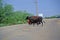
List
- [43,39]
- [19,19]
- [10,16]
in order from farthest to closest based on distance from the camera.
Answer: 1. [19,19]
2. [10,16]
3. [43,39]

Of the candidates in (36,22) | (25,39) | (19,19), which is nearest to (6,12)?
(19,19)

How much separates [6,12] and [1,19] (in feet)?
7.11

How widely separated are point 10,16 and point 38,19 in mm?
17763

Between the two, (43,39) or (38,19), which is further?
(38,19)

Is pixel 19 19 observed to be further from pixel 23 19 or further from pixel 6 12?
pixel 6 12

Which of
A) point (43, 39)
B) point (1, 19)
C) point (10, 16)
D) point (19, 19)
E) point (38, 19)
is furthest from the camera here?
point (19, 19)

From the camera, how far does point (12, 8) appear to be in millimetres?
40625

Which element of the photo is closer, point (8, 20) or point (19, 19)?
point (8, 20)

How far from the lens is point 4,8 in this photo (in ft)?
129

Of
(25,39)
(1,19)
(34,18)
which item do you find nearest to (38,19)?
(34,18)

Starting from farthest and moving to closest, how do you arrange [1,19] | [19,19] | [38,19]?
[19,19] < [1,19] < [38,19]

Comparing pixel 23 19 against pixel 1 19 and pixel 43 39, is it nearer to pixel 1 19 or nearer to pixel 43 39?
pixel 1 19

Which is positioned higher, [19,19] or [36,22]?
[36,22]

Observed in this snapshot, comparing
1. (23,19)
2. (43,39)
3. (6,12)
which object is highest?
(43,39)
